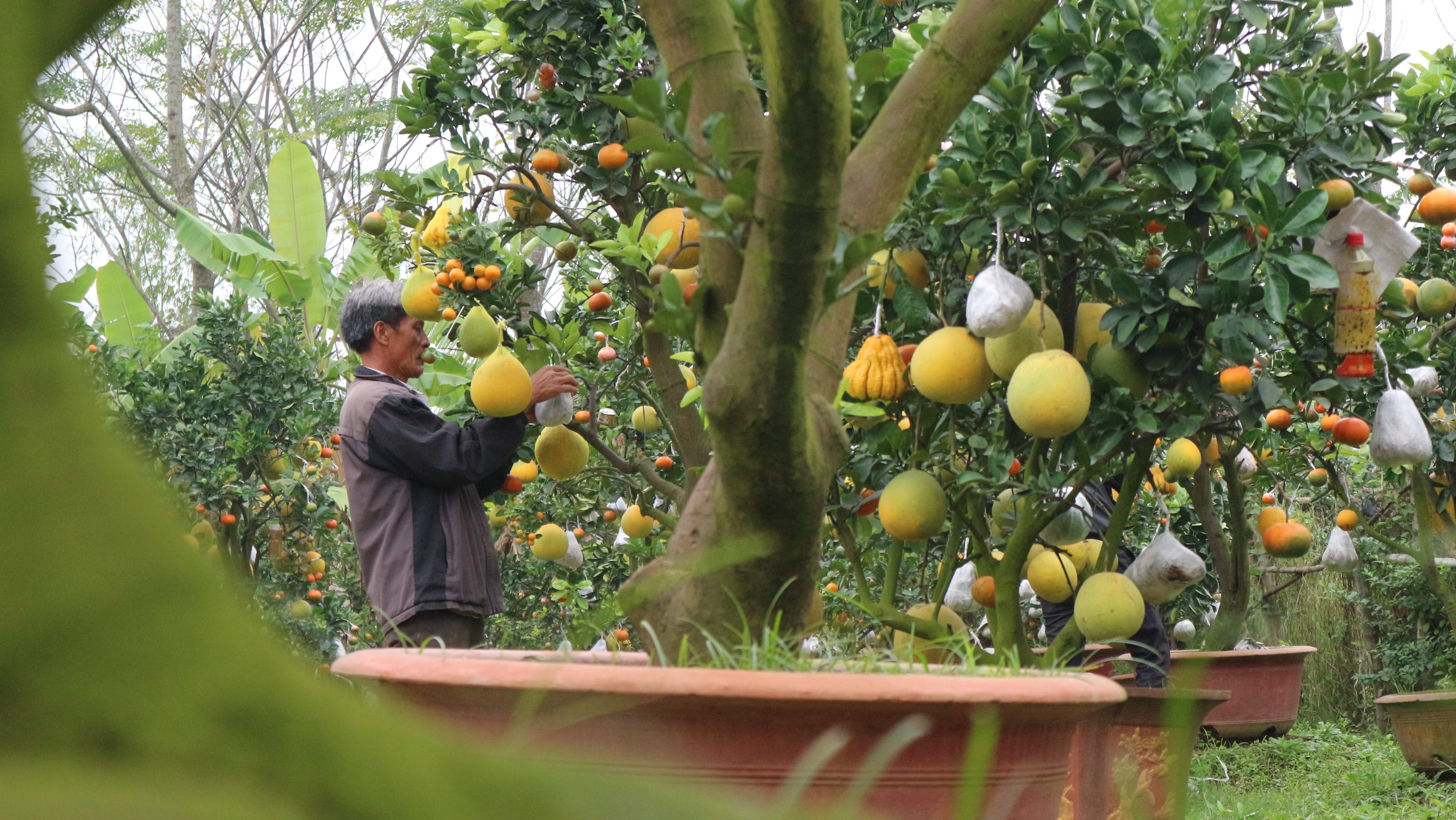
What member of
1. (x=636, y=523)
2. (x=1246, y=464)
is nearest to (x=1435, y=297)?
(x=1246, y=464)

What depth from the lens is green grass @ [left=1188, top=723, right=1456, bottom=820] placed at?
4.23m

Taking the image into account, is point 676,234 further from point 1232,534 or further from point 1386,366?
point 1232,534

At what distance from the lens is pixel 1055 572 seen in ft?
9.74

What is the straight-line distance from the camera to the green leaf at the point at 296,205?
9.16 meters

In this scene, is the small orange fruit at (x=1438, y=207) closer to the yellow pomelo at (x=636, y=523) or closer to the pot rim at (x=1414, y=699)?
the pot rim at (x=1414, y=699)

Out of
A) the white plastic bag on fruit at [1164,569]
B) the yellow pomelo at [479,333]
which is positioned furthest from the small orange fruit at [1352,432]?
the yellow pomelo at [479,333]

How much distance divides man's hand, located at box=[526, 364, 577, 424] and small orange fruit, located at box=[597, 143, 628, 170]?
1.84ft

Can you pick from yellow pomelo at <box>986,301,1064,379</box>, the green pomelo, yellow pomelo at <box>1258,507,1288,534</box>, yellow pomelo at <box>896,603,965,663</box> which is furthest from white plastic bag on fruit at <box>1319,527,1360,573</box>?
yellow pomelo at <box>986,301,1064,379</box>

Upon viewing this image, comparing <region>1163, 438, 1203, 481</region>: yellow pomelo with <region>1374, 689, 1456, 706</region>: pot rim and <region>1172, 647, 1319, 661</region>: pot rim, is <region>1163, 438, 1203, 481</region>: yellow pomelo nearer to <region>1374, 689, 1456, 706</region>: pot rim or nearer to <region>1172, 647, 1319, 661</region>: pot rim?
<region>1374, 689, 1456, 706</region>: pot rim

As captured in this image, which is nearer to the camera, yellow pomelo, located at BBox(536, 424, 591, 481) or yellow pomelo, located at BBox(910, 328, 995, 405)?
yellow pomelo, located at BBox(910, 328, 995, 405)

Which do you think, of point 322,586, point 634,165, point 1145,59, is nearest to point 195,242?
point 322,586

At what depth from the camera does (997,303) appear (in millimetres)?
2250

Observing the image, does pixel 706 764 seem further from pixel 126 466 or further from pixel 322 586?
pixel 322 586

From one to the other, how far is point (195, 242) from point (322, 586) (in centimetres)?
340
